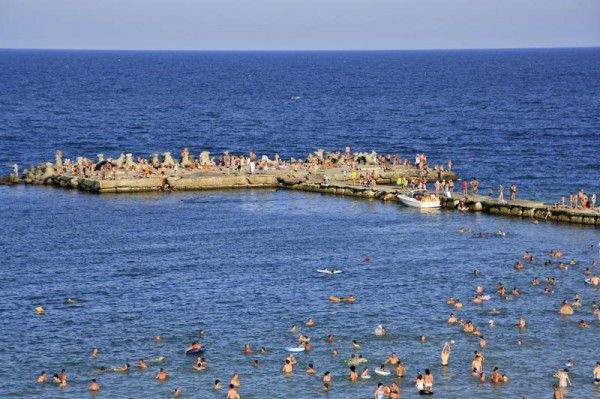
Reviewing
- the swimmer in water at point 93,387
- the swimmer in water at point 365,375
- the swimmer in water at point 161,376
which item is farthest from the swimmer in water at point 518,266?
the swimmer in water at point 93,387

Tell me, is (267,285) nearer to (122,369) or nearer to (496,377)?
(122,369)

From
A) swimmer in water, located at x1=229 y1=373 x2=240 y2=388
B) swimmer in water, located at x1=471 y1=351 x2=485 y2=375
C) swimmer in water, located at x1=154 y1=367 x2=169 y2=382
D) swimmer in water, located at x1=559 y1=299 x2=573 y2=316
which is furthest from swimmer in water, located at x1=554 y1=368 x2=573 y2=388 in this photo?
swimmer in water, located at x1=154 y1=367 x2=169 y2=382

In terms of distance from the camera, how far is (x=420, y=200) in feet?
300

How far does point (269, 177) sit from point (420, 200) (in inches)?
688

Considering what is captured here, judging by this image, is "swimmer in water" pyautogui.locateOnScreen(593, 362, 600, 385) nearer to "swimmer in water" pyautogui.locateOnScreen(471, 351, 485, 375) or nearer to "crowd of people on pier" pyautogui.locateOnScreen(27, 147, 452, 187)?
"swimmer in water" pyautogui.locateOnScreen(471, 351, 485, 375)

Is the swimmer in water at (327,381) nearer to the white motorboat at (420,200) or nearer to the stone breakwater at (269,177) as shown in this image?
the white motorboat at (420,200)

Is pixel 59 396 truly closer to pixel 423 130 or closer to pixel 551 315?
pixel 551 315

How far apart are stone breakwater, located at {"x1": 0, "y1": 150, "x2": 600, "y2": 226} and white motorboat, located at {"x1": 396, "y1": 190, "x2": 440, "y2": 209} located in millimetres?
944

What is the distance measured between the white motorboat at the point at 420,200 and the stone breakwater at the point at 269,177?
3.10ft

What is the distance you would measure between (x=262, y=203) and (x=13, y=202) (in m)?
21.2

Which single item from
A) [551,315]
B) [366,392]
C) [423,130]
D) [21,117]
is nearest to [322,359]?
[366,392]

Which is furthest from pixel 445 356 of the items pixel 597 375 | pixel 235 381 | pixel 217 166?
pixel 217 166

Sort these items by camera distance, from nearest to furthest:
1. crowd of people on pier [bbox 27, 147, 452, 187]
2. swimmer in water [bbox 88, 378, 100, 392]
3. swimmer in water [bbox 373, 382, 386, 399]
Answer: swimmer in water [bbox 373, 382, 386, 399] → swimmer in water [bbox 88, 378, 100, 392] → crowd of people on pier [bbox 27, 147, 452, 187]

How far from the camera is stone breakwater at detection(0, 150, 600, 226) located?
9775 cm
